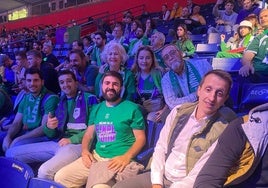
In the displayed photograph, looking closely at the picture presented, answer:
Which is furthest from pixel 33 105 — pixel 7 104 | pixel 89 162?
pixel 89 162

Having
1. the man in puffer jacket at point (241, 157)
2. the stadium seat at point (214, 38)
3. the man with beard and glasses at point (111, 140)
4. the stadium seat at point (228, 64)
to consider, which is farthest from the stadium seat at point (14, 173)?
the stadium seat at point (214, 38)

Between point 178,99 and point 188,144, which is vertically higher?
point 178,99

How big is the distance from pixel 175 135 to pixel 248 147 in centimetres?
56

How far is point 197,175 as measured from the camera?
1625 millimetres

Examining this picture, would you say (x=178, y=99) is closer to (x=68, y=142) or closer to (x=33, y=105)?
(x=68, y=142)

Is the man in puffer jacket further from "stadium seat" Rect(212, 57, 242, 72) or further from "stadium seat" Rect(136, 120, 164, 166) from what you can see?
"stadium seat" Rect(212, 57, 242, 72)

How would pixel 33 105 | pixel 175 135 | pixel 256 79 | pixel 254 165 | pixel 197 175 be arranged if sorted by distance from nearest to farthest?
pixel 254 165
pixel 197 175
pixel 175 135
pixel 33 105
pixel 256 79

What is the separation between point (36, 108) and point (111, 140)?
3.60ft

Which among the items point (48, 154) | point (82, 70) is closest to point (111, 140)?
point (48, 154)

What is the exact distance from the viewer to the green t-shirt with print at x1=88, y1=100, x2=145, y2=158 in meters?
2.41

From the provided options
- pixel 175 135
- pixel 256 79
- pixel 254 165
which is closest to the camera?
pixel 254 165

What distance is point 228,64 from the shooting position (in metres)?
4.05

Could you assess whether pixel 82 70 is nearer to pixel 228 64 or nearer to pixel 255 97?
pixel 228 64

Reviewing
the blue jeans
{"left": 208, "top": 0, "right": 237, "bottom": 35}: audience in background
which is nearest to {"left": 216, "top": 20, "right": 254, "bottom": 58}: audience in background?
{"left": 208, "top": 0, "right": 237, "bottom": 35}: audience in background
